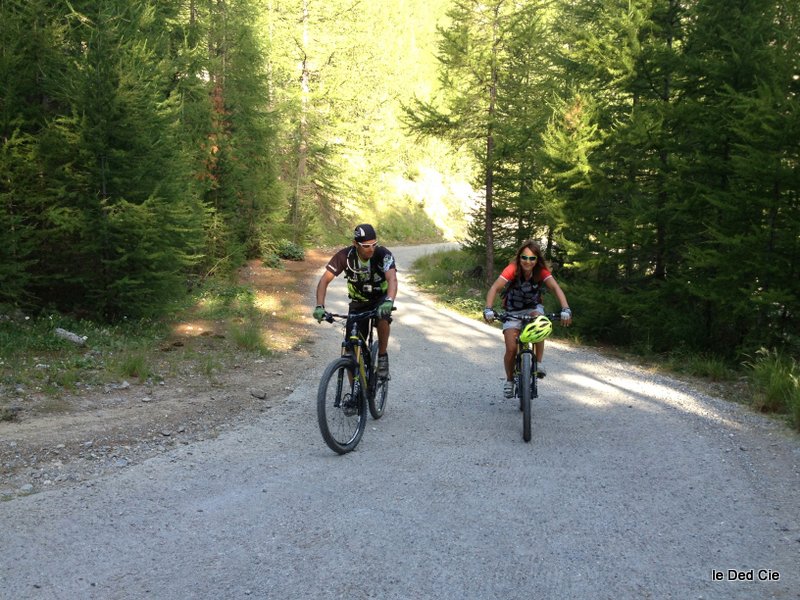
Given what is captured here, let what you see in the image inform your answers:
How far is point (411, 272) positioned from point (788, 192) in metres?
18.8

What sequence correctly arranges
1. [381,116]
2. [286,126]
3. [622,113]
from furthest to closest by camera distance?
[381,116] < [286,126] < [622,113]

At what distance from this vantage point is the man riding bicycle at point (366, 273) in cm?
607

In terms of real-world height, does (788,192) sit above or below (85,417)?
above

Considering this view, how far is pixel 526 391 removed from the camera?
601 centimetres

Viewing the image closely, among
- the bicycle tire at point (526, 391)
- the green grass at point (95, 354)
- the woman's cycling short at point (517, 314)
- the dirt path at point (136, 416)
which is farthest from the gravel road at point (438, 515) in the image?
the green grass at point (95, 354)

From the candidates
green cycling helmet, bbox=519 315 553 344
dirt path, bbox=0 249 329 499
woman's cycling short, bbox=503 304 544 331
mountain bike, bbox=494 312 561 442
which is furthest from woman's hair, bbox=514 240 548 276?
dirt path, bbox=0 249 329 499

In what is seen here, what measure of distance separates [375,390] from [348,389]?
853 millimetres

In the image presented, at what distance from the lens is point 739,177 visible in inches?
399

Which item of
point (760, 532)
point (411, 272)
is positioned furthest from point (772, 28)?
point (411, 272)

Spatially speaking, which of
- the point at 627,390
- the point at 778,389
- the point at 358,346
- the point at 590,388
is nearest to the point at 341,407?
the point at 358,346

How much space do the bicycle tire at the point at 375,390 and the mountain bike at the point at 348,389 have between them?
0.01 metres

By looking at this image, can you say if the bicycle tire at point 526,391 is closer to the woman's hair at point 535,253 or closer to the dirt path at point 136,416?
the woman's hair at point 535,253

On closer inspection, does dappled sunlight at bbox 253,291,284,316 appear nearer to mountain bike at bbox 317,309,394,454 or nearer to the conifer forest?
the conifer forest

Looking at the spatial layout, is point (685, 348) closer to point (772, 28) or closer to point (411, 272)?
point (772, 28)
